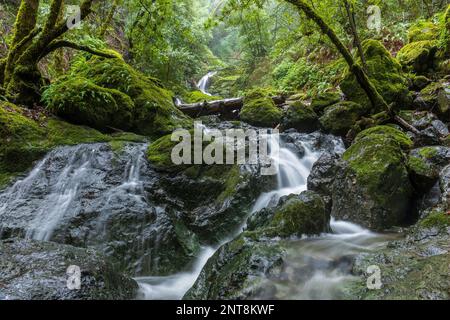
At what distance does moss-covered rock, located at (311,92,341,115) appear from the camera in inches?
385

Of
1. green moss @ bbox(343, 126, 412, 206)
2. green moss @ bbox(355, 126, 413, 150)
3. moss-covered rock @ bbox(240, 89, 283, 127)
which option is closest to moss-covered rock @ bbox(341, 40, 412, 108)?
green moss @ bbox(355, 126, 413, 150)

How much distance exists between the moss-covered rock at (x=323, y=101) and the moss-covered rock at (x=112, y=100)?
3.88 meters

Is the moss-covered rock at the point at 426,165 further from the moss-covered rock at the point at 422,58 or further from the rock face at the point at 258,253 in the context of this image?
the moss-covered rock at the point at 422,58

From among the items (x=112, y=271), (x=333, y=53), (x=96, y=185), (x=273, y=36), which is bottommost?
(x=112, y=271)

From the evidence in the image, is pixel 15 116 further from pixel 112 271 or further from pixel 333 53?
pixel 333 53

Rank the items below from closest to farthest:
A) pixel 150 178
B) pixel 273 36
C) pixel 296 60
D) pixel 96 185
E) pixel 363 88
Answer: pixel 96 185, pixel 150 178, pixel 363 88, pixel 296 60, pixel 273 36

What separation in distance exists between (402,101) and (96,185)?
7752 millimetres

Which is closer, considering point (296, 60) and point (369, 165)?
point (369, 165)

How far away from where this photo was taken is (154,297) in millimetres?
4211

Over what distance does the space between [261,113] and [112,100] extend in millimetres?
4705

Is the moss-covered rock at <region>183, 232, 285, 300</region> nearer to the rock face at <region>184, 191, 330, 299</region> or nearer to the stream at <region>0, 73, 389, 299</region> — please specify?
the rock face at <region>184, 191, 330, 299</region>

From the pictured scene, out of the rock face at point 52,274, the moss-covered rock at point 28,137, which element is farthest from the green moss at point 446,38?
the rock face at point 52,274

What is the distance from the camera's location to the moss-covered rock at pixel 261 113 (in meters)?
10.3

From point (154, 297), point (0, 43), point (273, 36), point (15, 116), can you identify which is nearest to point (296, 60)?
point (273, 36)
